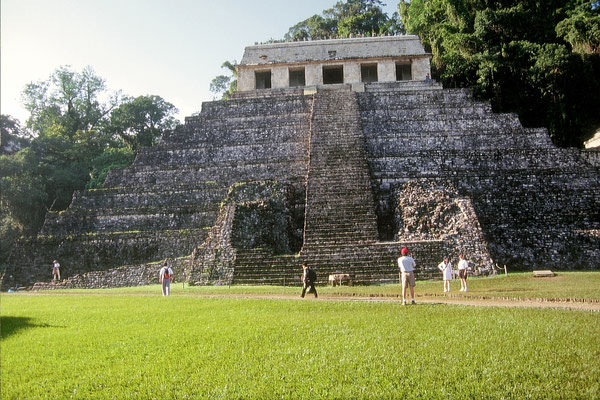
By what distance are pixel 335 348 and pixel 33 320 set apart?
203 inches

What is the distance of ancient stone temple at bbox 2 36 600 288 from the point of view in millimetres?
14477

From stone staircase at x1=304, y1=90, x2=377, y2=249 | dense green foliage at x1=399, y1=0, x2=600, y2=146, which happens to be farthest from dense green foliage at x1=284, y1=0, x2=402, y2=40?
stone staircase at x1=304, y1=90, x2=377, y2=249

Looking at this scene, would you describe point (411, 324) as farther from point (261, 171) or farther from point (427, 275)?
point (261, 171)

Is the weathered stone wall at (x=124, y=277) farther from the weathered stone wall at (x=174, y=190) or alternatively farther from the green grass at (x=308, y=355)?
the green grass at (x=308, y=355)

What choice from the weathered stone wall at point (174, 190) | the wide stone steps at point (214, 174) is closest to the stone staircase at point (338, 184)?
the weathered stone wall at point (174, 190)

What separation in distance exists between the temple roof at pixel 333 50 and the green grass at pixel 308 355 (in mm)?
25790

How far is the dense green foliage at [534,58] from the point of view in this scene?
1003 inches

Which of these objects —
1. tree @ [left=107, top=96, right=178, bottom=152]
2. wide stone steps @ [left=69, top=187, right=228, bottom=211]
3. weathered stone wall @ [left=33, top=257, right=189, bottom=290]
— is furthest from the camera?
tree @ [left=107, top=96, right=178, bottom=152]

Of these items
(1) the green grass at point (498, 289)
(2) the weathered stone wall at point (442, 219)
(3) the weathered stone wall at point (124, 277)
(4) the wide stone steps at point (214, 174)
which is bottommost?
(1) the green grass at point (498, 289)

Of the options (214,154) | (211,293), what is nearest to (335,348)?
(211,293)

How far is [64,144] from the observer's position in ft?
100

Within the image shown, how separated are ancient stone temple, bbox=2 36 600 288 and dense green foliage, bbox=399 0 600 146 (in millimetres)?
3599

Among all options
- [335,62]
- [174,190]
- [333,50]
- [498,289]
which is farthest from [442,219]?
[333,50]

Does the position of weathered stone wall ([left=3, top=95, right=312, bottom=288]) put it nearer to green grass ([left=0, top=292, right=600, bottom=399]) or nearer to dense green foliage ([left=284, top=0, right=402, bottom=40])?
green grass ([left=0, top=292, right=600, bottom=399])
